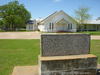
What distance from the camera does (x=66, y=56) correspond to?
4.73 m

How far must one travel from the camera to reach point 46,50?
184 inches

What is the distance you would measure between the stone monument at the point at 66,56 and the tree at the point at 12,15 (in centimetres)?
4878

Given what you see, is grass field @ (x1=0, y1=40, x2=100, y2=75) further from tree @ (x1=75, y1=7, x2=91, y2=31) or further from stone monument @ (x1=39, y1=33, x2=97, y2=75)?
tree @ (x1=75, y1=7, x2=91, y2=31)

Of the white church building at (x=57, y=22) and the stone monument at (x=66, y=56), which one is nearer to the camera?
the stone monument at (x=66, y=56)

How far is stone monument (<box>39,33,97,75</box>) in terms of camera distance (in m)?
4.42

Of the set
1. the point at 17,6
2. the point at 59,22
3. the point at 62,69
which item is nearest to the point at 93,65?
the point at 62,69

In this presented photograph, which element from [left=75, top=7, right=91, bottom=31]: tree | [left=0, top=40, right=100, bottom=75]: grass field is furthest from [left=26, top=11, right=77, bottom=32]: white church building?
[left=0, top=40, right=100, bottom=75]: grass field

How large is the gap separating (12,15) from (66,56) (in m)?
49.6

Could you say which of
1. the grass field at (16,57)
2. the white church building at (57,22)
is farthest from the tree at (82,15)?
the grass field at (16,57)

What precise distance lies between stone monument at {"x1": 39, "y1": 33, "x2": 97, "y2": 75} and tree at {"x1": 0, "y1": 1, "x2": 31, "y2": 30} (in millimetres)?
48776

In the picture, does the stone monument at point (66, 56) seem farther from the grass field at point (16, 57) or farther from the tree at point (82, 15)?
the tree at point (82, 15)

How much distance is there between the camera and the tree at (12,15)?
52.4 metres

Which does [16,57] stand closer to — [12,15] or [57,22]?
[57,22]

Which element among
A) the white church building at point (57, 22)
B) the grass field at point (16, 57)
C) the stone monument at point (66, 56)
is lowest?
the grass field at point (16, 57)
